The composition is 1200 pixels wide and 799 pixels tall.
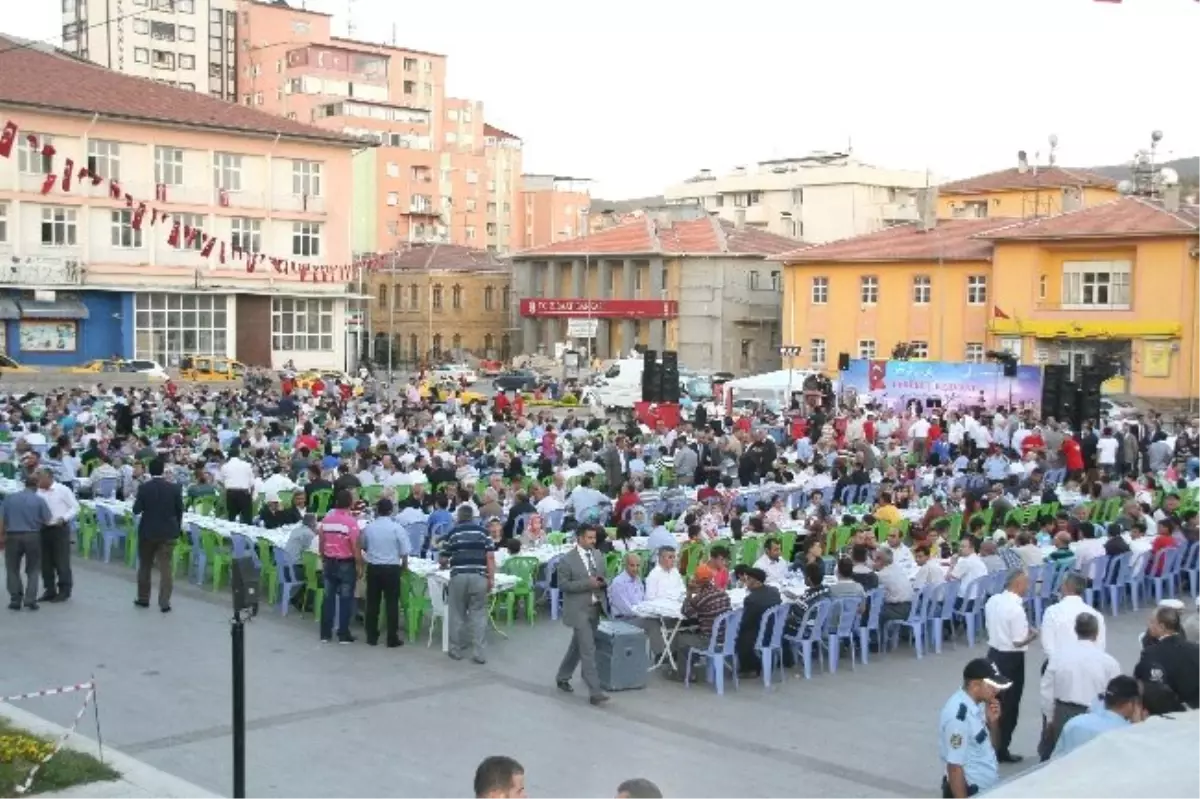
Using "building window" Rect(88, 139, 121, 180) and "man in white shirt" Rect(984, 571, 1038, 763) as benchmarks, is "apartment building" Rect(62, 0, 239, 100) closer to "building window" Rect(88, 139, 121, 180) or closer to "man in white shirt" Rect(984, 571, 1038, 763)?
"building window" Rect(88, 139, 121, 180)

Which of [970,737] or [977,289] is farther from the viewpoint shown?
[977,289]

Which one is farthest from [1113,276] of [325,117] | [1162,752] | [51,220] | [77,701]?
[325,117]

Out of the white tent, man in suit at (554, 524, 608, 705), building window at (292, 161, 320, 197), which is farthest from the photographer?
building window at (292, 161, 320, 197)

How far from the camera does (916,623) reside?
13.9 metres

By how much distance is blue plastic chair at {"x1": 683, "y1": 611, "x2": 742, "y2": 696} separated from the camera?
12.3 metres

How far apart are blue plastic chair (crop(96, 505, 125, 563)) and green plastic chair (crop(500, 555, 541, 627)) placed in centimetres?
622

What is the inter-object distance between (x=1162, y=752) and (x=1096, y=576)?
11559mm

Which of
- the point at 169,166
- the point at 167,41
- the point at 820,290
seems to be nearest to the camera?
the point at 169,166

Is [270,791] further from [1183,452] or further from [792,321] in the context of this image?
[792,321]

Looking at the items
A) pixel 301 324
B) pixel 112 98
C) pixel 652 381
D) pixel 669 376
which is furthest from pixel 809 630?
pixel 301 324

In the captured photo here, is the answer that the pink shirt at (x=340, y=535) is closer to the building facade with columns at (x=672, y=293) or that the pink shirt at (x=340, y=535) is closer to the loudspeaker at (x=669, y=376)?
the loudspeaker at (x=669, y=376)

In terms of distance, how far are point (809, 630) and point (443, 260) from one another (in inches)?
2643


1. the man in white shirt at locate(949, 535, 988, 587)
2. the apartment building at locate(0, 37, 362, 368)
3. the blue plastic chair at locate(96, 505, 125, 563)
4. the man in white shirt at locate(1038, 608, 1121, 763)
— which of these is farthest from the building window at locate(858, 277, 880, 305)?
the man in white shirt at locate(1038, 608, 1121, 763)

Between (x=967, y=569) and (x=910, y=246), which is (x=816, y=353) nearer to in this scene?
(x=910, y=246)
